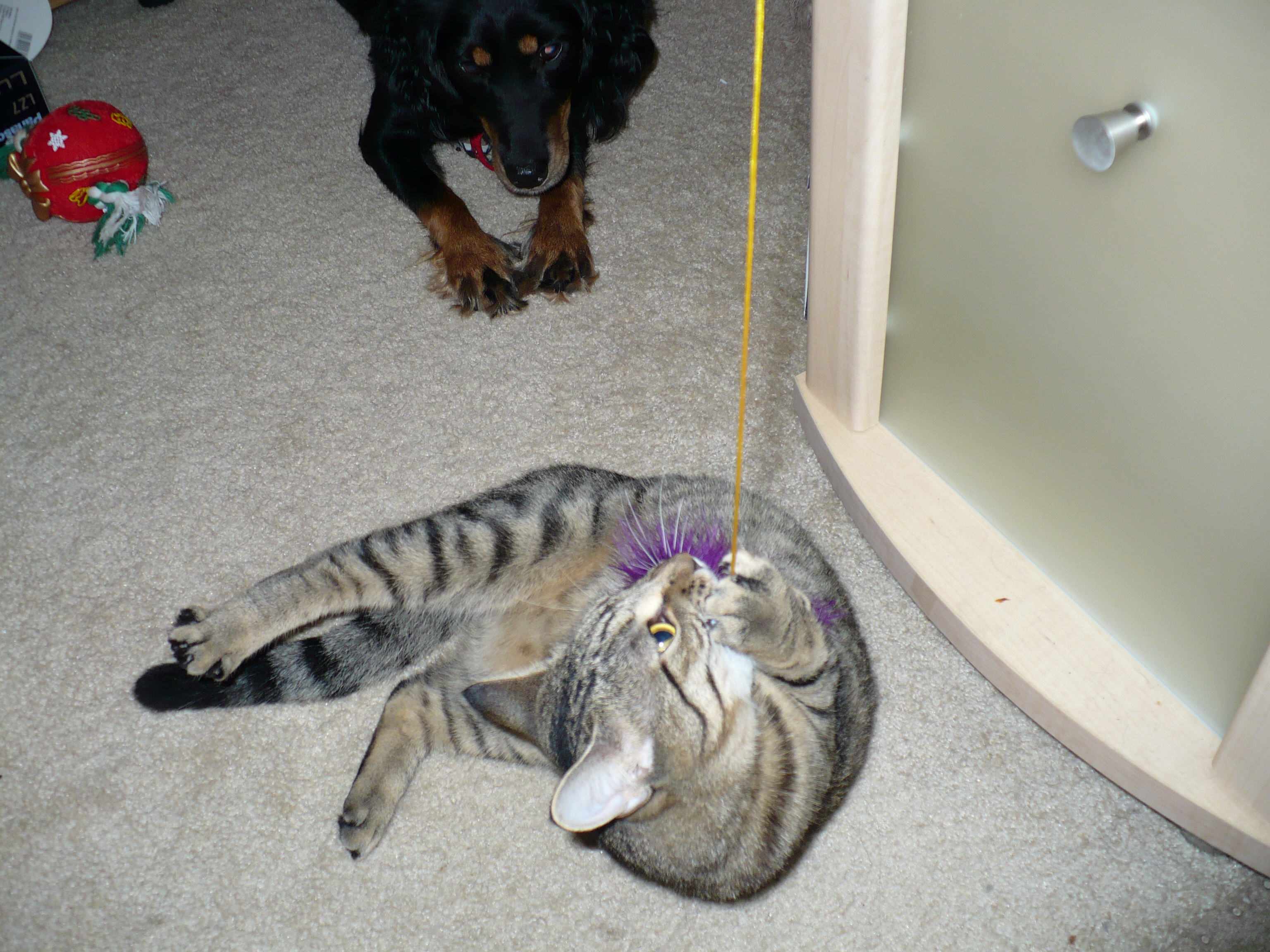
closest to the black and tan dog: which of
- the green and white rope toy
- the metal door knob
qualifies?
the green and white rope toy

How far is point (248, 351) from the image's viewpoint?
1.68 metres

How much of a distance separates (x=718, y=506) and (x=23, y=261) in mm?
1568

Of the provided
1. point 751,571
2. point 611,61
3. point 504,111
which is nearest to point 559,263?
point 504,111

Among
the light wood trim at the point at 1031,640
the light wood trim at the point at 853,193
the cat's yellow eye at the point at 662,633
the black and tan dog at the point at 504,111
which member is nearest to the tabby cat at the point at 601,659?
the cat's yellow eye at the point at 662,633

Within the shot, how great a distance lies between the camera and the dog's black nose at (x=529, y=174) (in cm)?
164

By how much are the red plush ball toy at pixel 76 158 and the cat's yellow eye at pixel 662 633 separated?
155cm

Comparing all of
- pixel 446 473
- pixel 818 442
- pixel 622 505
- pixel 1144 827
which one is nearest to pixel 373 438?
pixel 446 473

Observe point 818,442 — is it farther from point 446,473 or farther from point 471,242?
point 471,242

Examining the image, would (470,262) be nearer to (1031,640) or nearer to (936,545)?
(936,545)

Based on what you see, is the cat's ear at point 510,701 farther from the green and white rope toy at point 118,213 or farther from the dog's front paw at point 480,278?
the green and white rope toy at point 118,213

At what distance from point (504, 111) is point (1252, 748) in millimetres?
1511

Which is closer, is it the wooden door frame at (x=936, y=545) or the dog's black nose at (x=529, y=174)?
the wooden door frame at (x=936, y=545)

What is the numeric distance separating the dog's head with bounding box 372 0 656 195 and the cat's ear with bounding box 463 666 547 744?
980mm

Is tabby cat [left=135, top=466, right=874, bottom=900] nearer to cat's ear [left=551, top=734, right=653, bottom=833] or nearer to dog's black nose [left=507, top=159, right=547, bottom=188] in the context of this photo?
cat's ear [left=551, top=734, right=653, bottom=833]
